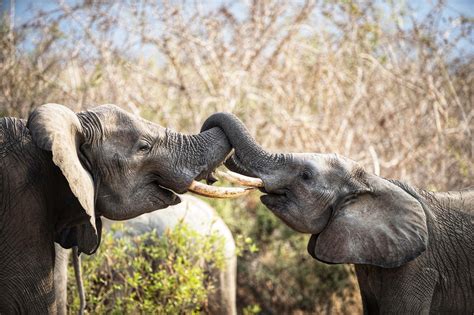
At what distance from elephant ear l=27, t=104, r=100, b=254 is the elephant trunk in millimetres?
965

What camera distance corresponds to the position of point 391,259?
16.5ft

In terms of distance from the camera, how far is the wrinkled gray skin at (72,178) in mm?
4484

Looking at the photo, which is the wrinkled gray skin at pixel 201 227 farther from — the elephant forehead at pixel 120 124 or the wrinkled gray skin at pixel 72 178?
the elephant forehead at pixel 120 124

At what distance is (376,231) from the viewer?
5.14 m

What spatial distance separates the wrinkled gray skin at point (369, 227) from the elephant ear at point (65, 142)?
1.02 metres

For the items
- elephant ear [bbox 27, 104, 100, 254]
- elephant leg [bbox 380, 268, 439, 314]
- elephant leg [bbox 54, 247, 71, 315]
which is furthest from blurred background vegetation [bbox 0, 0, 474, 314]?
elephant ear [bbox 27, 104, 100, 254]

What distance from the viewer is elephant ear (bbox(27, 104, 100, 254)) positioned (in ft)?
13.8

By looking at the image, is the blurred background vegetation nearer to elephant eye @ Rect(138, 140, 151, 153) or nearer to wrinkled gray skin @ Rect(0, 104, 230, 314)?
wrinkled gray skin @ Rect(0, 104, 230, 314)

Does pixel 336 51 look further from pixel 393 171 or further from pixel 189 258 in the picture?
pixel 189 258

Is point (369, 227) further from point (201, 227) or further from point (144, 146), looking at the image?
point (201, 227)

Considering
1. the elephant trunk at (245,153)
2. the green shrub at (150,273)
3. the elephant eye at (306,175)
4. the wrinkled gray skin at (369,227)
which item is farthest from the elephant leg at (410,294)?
the green shrub at (150,273)

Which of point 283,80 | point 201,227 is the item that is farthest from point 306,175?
point 283,80

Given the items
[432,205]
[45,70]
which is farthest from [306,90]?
[432,205]

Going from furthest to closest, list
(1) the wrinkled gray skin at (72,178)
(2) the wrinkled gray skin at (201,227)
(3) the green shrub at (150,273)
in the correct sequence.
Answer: (2) the wrinkled gray skin at (201,227)
(3) the green shrub at (150,273)
(1) the wrinkled gray skin at (72,178)
